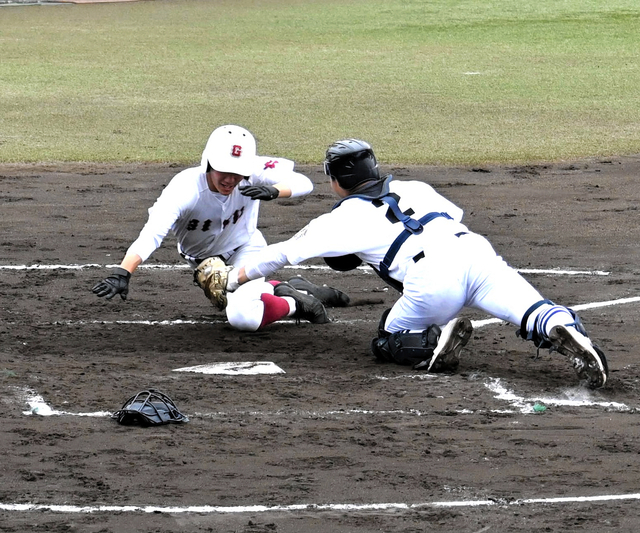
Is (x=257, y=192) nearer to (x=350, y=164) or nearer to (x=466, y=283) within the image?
(x=350, y=164)

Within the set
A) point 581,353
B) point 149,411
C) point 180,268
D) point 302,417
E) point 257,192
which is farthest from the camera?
point 180,268

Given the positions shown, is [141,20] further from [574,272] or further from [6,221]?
[574,272]

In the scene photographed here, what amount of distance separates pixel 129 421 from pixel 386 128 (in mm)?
10416

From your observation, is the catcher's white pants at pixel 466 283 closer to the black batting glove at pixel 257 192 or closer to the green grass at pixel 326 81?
the black batting glove at pixel 257 192

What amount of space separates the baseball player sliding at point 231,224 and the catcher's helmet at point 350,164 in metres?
0.71

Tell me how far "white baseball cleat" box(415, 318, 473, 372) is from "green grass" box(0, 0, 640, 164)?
7038 millimetres

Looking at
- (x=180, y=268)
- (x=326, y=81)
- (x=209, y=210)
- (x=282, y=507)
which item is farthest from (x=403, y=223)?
(x=326, y=81)

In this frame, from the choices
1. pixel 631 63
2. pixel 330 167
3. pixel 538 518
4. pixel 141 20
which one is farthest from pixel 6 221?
pixel 141 20

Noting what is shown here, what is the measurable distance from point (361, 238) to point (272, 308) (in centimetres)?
129

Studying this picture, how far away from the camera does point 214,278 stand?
25.8 ft

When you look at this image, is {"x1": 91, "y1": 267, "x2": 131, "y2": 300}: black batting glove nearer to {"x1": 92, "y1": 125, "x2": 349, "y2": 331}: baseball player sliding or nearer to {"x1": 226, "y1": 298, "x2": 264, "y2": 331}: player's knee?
{"x1": 92, "y1": 125, "x2": 349, "y2": 331}: baseball player sliding

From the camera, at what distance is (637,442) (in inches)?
220

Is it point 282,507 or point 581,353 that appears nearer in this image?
point 282,507

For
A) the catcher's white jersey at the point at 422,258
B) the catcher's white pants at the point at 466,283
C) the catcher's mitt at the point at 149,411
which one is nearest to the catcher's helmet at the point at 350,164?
the catcher's white jersey at the point at 422,258
